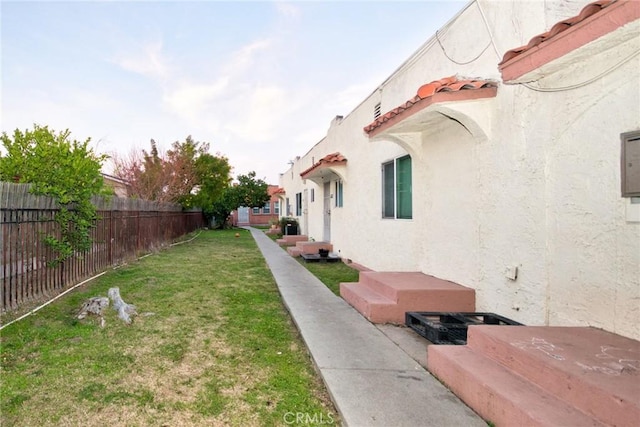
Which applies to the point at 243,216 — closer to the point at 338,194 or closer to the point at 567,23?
the point at 338,194

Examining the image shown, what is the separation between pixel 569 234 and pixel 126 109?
49.9 feet

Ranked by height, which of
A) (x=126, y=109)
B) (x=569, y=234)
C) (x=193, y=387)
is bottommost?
(x=193, y=387)

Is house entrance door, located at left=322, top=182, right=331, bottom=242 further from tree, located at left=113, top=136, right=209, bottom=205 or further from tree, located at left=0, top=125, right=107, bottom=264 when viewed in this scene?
tree, located at left=113, top=136, right=209, bottom=205

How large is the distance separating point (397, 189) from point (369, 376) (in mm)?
4714

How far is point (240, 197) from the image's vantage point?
3309 cm

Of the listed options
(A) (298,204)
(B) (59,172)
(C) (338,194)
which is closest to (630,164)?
(B) (59,172)

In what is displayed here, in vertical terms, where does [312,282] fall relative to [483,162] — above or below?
below

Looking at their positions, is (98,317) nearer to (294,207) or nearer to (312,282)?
(312,282)

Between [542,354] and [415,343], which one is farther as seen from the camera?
[415,343]

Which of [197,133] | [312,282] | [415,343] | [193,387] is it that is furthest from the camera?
[197,133]

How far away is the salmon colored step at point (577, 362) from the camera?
6.59 feet

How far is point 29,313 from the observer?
520cm

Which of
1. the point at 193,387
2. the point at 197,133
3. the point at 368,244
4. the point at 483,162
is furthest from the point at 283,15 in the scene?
the point at 197,133

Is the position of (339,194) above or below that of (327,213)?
above
